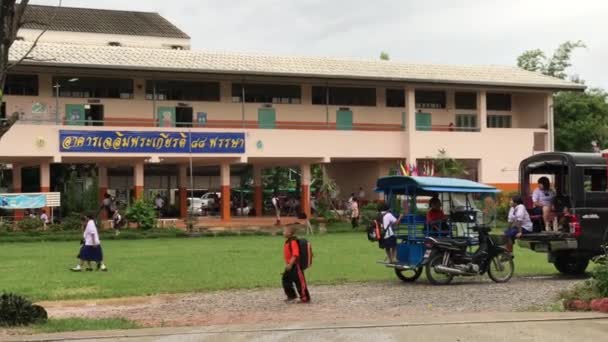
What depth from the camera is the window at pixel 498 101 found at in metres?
48.8

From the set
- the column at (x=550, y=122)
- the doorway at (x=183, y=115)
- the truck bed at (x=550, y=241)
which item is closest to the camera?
the truck bed at (x=550, y=241)

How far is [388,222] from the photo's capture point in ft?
58.7

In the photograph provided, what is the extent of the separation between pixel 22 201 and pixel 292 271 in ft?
87.2

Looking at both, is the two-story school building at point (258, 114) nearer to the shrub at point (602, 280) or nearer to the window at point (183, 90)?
the window at point (183, 90)

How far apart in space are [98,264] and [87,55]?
21.9 meters

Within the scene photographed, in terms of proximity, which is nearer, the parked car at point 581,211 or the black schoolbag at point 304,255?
the black schoolbag at point 304,255

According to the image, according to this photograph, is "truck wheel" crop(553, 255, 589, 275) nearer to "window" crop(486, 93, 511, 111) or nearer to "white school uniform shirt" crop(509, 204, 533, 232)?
"white school uniform shirt" crop(509, 204, 533, 232)

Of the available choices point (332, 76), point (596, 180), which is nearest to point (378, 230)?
point (596, 180)

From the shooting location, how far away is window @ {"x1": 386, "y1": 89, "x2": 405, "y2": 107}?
4634 centimetres

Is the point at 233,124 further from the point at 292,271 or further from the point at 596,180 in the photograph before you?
the point at 292,271

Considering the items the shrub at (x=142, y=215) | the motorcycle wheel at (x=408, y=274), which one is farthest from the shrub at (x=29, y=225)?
the motorcycle wheel at (x=408, y=274)

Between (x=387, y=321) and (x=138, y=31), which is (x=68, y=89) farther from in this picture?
(x=387, y=321)

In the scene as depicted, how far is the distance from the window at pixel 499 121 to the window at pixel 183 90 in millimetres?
16885

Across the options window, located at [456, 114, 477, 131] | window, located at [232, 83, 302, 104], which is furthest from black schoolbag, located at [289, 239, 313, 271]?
window, located at [456, 114, 477, 131]
